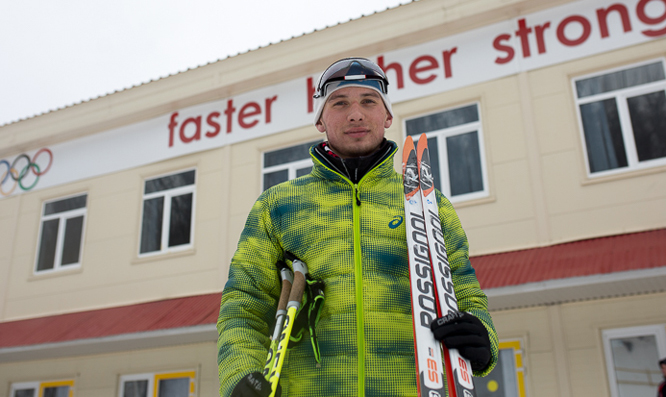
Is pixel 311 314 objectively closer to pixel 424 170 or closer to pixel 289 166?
pixel 424 170

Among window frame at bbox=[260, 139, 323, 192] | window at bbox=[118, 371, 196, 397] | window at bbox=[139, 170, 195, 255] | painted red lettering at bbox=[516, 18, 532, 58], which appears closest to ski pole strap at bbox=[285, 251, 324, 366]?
painted red lettering at bbox=[516, 18, 532, 58]

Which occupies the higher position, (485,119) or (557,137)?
(485,119)

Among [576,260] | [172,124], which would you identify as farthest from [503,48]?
[172,124]

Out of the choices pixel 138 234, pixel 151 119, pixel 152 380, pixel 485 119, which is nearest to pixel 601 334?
pixel 485 119

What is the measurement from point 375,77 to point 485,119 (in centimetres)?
770

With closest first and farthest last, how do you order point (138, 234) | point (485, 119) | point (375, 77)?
point (375, 77)
point (485, 119)
point (138, 234)

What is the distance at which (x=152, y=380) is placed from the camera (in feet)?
36.9

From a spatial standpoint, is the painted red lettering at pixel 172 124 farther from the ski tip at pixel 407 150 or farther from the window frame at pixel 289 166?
the ski tip at pixel 407 150

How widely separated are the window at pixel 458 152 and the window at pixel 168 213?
5.16 metres

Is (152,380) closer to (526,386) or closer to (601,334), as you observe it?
(526,386)

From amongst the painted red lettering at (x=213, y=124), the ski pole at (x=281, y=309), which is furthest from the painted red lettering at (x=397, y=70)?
the ski pole at (x=281, y=309)

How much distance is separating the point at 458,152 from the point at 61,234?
9.14 meters

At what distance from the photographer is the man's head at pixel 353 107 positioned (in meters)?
2.49

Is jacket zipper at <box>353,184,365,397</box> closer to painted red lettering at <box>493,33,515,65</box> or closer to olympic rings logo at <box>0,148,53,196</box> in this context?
painted red lettering at <box>493,33,515,65</box>
